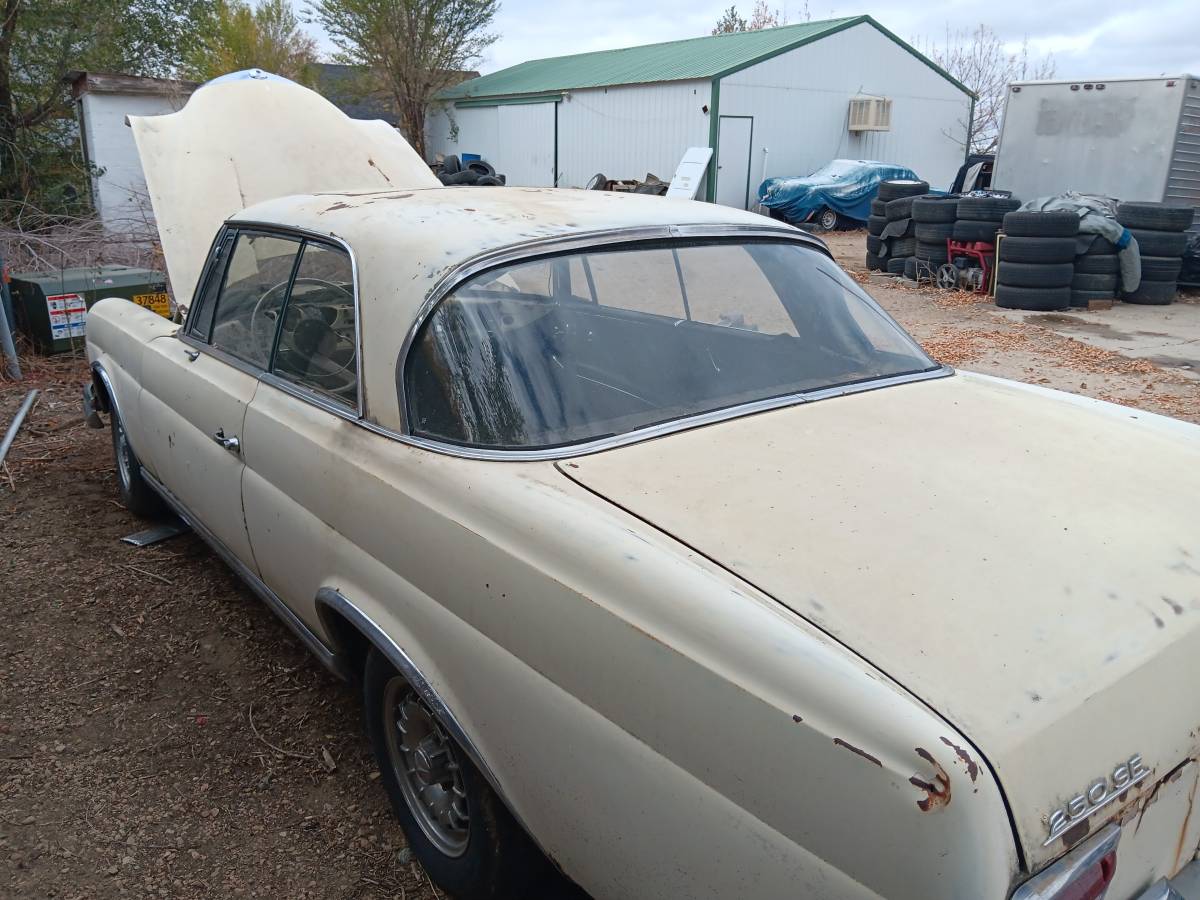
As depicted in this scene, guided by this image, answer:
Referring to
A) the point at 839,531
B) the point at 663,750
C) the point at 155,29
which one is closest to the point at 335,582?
the point at 663,750

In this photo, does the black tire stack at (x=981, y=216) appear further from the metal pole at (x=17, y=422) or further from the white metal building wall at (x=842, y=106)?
the white metal building wall at (x=842, y=106)

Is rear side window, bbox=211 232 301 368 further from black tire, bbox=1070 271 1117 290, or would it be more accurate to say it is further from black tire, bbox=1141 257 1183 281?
black tire, bbox=1141 257 1183 281

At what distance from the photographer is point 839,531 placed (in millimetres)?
1761

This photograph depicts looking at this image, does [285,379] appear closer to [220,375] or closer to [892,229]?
[220,375]

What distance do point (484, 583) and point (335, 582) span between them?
0.75m

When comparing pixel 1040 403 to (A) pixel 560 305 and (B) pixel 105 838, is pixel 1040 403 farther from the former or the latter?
(B) pixel 105 838

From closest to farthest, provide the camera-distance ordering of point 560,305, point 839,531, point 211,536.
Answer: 1. point 839,531
2. point 560,305
3. point 211,536

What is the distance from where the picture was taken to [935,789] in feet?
4.10

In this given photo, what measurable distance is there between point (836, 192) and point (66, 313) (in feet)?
61.3

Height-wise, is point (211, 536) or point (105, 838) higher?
point (211, 536)

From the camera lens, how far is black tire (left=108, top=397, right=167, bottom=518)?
462 cm

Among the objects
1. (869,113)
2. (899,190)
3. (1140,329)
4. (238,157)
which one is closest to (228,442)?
(238,157)

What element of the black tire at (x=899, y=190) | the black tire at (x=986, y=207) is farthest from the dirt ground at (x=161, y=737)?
the black tire at (x=899, y=190)

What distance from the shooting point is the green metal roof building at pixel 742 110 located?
23.9 metres
